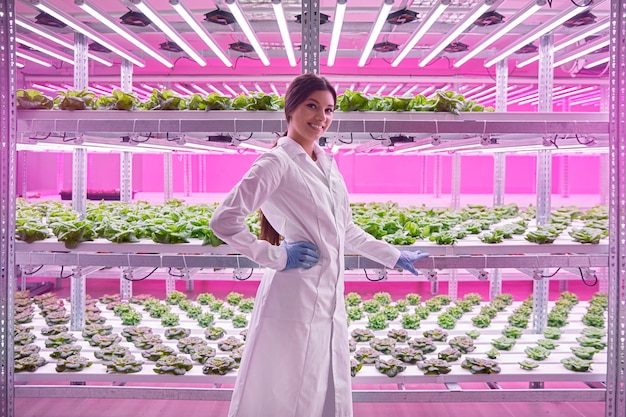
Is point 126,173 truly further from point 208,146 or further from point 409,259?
point 409,259

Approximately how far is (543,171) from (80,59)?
3.45 metres

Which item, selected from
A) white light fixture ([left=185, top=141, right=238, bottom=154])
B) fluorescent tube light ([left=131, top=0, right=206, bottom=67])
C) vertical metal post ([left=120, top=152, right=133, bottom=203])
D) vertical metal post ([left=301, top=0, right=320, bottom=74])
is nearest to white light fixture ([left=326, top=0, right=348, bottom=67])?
vertical metal post ([left=301, top=0, right=320, bottom=74])

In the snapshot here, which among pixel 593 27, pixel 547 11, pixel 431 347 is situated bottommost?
pixel 431 347

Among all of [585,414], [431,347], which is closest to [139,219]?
[431,347]

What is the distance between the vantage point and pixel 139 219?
339cm

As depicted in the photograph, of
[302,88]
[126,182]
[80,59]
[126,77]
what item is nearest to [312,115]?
[302,88]

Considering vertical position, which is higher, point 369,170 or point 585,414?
point 369,170

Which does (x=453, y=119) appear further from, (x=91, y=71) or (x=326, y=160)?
(x=91, y=71)

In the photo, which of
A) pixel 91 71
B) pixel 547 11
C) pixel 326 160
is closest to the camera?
pixel 326 160

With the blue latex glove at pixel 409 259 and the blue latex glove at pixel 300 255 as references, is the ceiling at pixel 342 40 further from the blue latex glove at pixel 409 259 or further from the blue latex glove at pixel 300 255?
the blue latex glove at pixel 300 255

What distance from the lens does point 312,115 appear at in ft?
6.65

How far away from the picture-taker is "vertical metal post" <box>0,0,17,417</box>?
2.62 meters

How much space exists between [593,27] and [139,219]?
3034mm

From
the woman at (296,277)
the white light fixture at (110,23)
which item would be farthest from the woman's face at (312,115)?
the white light fixture at (110,23)
